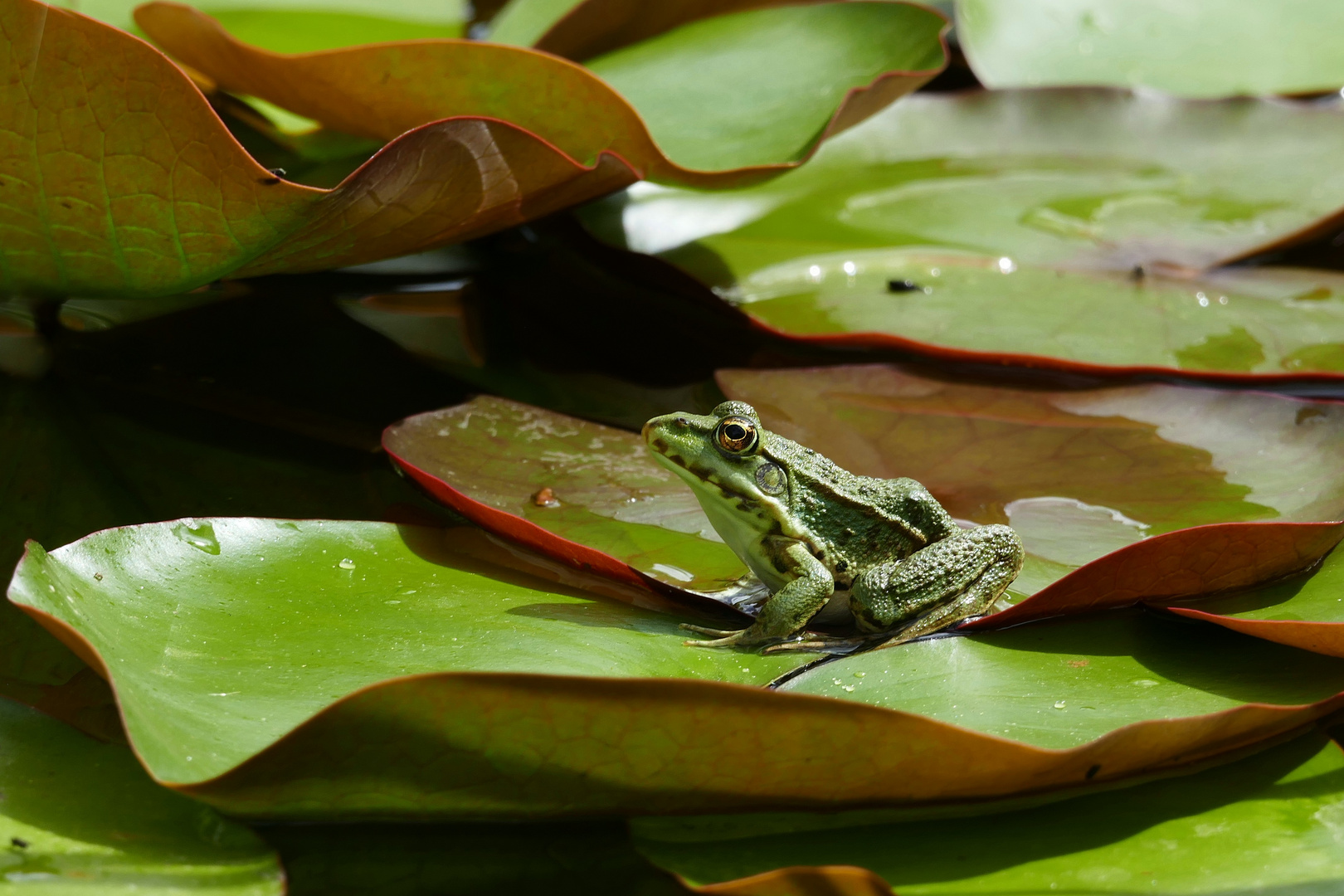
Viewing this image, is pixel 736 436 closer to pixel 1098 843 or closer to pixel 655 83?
pixel 1098 843

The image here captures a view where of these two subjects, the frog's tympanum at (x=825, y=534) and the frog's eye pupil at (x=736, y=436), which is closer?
the frog's tympanum at (x=825, y=534)

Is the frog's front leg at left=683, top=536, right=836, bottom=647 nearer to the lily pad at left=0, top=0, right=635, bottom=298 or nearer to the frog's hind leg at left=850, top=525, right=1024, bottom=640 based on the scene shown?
the frog's hind leg at left=850, top=525, right=1024, bottom=640

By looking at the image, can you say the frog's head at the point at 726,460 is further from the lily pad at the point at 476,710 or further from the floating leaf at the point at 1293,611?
the floating leaf at the point at 1293,611

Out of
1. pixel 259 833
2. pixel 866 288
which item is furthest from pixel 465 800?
pixel 866 288

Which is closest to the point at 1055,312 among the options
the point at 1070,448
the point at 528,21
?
the point at 1070,448

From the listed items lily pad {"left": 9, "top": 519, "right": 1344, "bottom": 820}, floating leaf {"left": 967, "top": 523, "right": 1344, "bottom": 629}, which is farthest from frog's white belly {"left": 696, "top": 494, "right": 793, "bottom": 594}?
floating leaf {"left": 967, "top": 523, "right": 1344, "bottom": 629}

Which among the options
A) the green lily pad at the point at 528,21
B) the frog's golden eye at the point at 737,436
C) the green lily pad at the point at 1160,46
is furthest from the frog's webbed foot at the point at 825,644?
the green lily pad at the point at 1160,46
